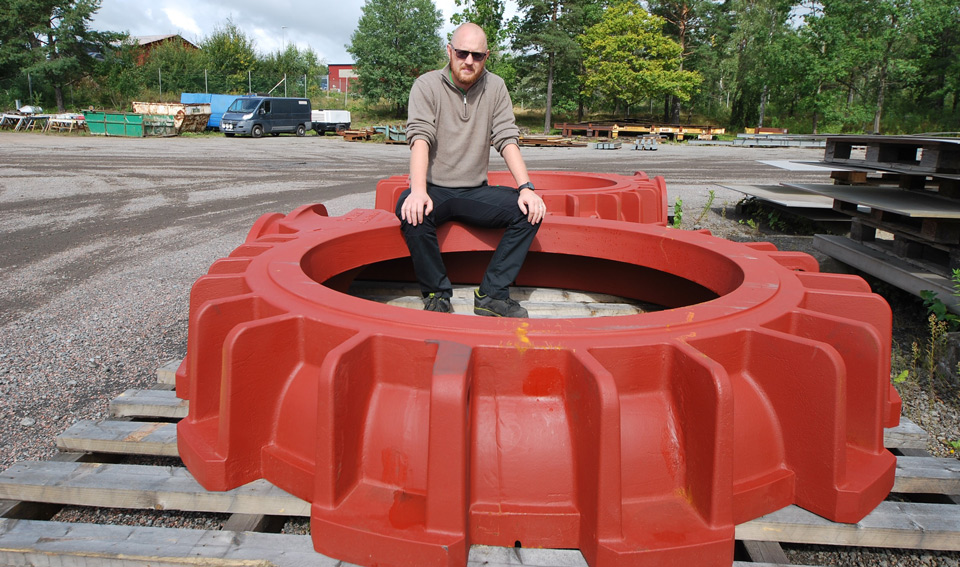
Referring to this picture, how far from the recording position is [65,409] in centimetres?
300

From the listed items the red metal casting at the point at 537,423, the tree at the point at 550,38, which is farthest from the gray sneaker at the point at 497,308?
the tree at the point at 550,38

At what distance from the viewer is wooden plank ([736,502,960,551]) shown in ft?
5.57

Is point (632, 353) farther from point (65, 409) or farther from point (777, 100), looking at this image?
point (777, 100)

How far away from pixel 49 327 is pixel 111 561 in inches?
126

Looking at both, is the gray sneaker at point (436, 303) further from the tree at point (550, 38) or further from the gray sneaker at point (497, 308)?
the tree at point (550, 38)

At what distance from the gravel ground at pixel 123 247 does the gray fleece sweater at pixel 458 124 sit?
194 centimetres

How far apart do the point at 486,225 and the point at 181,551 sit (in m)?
2.06

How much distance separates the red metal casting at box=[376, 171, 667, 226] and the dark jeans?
104cm

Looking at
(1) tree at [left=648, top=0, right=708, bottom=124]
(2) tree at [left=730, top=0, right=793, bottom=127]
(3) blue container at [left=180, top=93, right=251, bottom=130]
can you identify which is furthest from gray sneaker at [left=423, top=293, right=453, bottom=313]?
(1) tree at [left=648, top=0, right=708, bottom=124]

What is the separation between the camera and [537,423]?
1.69 meters

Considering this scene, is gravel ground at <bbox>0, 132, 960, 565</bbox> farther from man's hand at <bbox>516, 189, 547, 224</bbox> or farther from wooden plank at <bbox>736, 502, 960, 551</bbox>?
man's hand at <bbox>516, 189, 547, 224</bbox>

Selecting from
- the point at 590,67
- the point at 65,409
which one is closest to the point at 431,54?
the point at 590,67

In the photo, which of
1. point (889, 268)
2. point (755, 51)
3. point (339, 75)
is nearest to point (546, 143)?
point (755, 51)

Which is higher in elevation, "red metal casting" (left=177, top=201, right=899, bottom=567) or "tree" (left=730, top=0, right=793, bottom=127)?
"tree" (left=730, top=0, right=793, bottom=127)
